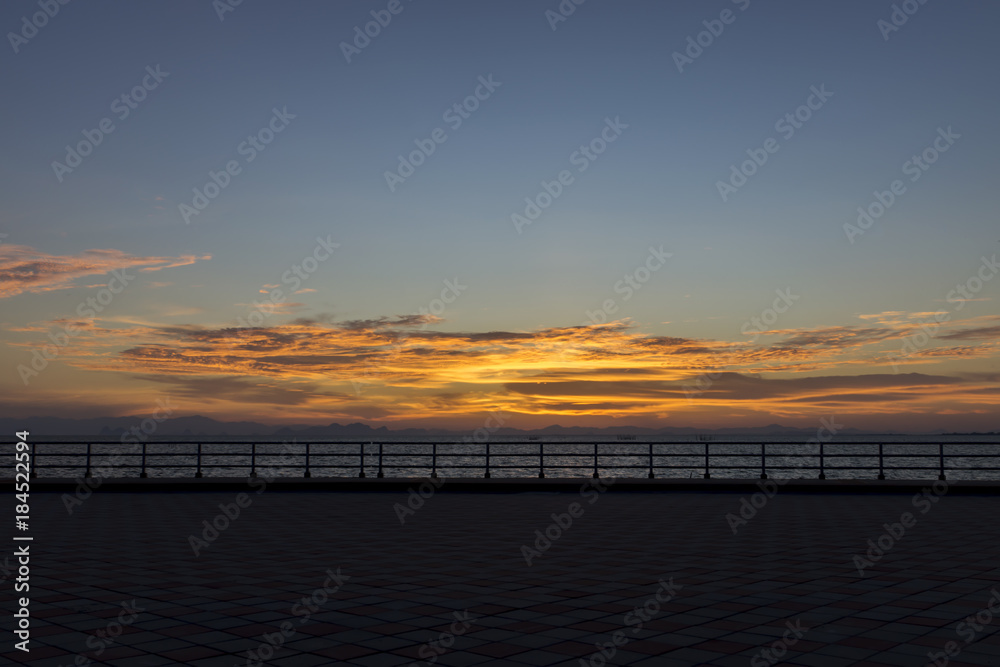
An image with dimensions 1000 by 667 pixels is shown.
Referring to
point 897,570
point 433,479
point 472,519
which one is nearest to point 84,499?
point 433,479

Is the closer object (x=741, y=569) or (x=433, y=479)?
(x=741, y=569)

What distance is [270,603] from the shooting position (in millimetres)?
7898

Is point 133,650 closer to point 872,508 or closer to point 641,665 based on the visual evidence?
point 641,665

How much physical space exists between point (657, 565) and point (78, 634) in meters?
6.29
